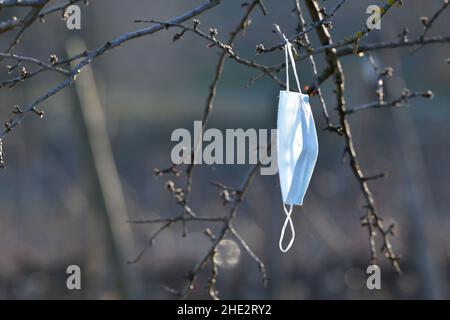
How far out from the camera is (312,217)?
9242mm

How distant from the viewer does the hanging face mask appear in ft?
8.52

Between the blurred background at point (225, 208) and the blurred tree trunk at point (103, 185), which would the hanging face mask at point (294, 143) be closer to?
the blurred background at point (225, 208)

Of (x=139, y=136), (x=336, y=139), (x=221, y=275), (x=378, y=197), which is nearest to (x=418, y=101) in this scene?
(x=336, y=139)

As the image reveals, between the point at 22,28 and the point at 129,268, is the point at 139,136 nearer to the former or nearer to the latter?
the point at 129,268

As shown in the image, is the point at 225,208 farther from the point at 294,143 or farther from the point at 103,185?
the point at 294,143

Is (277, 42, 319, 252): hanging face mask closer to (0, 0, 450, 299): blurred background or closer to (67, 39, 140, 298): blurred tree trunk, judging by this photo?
(0, 0, 450, 299): blurred background

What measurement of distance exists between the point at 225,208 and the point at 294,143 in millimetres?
7947

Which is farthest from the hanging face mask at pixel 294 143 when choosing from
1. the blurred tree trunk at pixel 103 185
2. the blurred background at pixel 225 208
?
the blurred tree trunk at pixel 103 185

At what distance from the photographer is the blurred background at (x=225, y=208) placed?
7340 mm

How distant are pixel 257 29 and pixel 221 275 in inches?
330

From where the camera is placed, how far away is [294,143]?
8.64 ft

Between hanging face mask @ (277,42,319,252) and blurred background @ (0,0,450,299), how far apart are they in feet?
1.66

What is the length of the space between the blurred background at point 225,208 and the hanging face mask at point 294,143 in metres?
0.51
